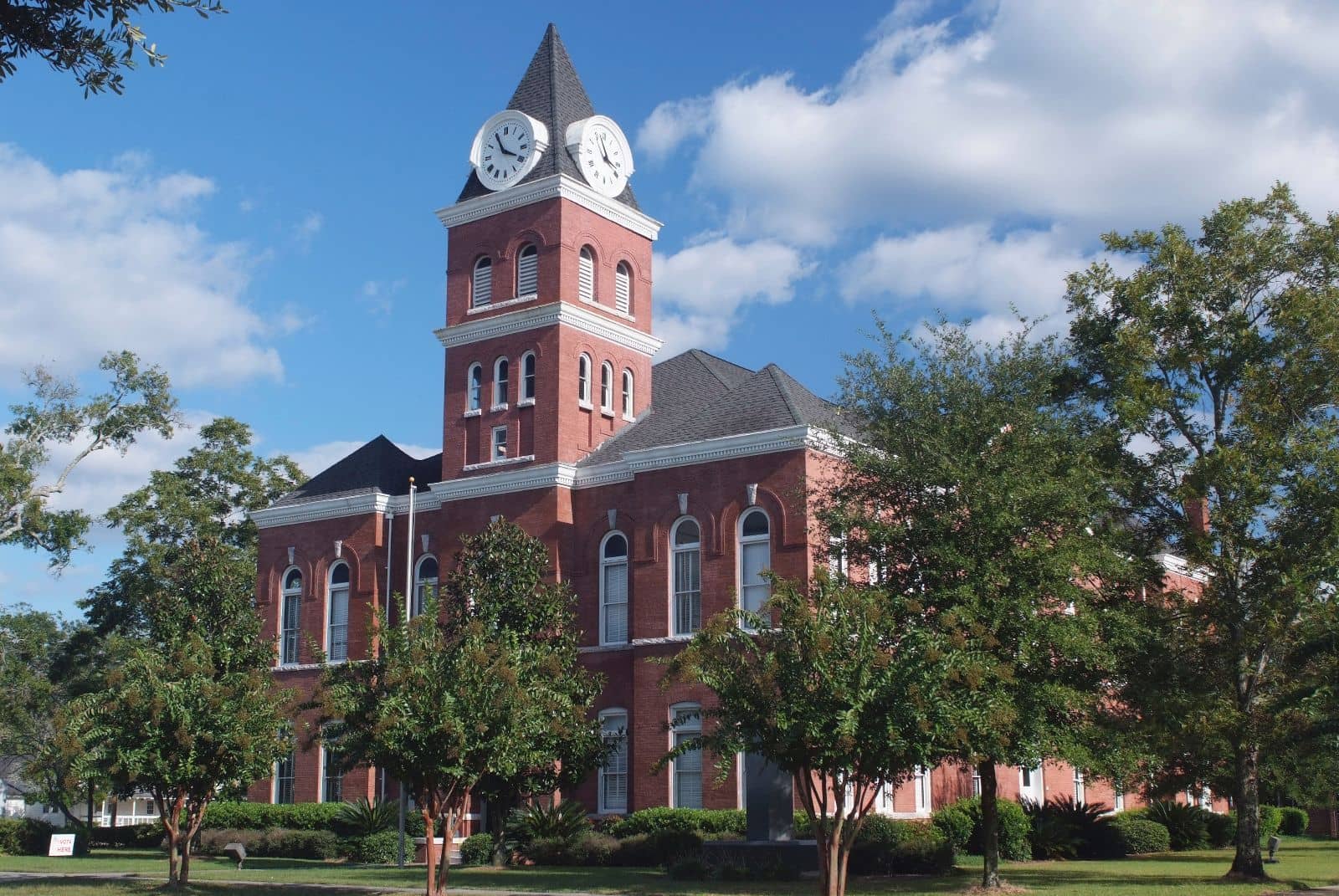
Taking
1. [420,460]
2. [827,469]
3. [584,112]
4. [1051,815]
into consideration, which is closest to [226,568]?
[420,460]

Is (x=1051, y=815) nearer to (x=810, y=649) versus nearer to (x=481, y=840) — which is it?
(x=481, y=840)

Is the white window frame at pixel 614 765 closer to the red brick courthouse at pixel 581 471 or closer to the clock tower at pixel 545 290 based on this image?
the red brick courthouse at pixel 581 471

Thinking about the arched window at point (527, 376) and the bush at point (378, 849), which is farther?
the arched window at point (527, 376)

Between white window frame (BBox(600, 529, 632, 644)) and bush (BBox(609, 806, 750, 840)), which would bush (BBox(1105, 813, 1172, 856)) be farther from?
white window frame (BBox(600, 529, 632, 644))

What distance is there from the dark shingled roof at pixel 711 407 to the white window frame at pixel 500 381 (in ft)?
11.0

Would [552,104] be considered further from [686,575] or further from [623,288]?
[686,575]

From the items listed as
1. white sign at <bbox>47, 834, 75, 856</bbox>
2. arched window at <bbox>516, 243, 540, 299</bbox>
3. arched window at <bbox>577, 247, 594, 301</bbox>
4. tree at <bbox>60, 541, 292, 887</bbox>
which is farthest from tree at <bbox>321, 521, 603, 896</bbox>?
arched window at <bbox>516, 243, 540, 299</bbox>

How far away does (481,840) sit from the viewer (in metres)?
35.8

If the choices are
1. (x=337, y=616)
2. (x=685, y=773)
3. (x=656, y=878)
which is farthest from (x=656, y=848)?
(x=337, y=616)

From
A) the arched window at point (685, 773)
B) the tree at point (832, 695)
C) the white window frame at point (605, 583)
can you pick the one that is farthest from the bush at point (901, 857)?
the white window frame at point (605, 583)

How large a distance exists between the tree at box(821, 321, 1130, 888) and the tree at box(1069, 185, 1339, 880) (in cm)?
205

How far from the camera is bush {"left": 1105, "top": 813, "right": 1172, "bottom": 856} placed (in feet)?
125

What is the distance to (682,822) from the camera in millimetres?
35125

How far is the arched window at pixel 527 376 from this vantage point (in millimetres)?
42531
